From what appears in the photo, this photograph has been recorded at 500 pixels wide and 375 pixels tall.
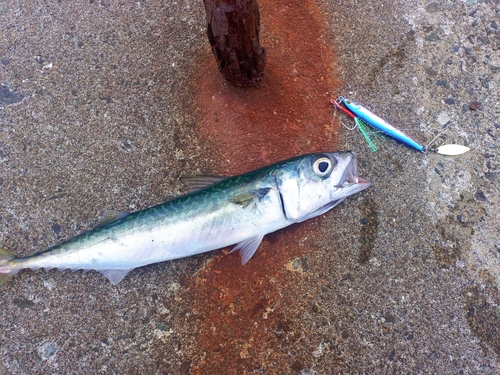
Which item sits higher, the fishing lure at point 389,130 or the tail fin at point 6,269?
the tail fin at point 6,269

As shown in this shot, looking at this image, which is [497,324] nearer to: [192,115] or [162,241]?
[162,241]

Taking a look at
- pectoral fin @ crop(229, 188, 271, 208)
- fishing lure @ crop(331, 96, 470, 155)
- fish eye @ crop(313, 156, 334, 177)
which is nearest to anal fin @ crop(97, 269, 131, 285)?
pectoral fin @ crop(229, 188, 271, 208)

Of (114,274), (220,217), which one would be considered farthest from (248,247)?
(114,274)

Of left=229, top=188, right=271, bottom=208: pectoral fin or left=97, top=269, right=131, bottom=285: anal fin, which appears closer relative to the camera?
left=229, top=188, right=271, bottom=208: pectoral fin

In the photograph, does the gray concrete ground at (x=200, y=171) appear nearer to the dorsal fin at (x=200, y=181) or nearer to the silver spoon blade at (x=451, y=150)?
the silver spoon blade at (x=451, y=150)

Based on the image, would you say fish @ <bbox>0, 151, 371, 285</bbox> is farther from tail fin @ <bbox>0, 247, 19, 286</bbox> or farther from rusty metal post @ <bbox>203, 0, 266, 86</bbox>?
rusty metal post @ <bbox>203, 0, 266, 86</bbox>

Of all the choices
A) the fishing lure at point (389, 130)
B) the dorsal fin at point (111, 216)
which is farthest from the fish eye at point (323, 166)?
the dorsal fin at point (111, 216)
